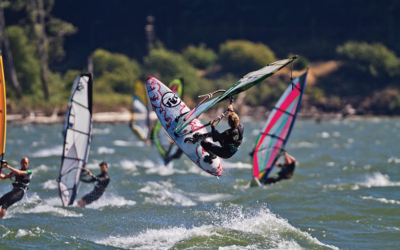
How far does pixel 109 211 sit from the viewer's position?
1210 cm

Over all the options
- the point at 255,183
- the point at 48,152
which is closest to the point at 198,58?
the point at 48,152

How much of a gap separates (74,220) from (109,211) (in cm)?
115

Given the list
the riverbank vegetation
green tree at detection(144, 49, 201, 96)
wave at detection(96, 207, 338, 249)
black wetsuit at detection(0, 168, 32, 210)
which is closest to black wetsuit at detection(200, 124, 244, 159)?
wave at detection(96, 207, 338, 249)

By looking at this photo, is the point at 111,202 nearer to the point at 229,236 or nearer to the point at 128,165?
the point at 229,236

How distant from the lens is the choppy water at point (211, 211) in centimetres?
973

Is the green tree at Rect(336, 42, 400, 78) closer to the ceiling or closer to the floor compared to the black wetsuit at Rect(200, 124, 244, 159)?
closer to the ceiling

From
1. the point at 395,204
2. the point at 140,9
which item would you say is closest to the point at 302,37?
the point at 140,9

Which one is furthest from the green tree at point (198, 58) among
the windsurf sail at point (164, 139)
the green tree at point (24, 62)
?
the windsurf sail at point (164, 139)

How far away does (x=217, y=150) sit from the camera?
9.75 meters

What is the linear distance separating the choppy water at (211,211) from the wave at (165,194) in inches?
1.0

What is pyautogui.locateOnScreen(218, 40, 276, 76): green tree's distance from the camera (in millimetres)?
73562

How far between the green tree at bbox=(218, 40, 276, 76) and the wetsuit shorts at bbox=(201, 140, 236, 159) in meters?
63.8

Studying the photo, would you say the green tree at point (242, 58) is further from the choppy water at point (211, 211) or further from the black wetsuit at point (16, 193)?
the black wetsuit at point (16, 193)

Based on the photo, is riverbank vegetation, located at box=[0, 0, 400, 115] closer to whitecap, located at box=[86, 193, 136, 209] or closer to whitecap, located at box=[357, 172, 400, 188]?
whitecap, located at box=[357, 172, 400, 188]
